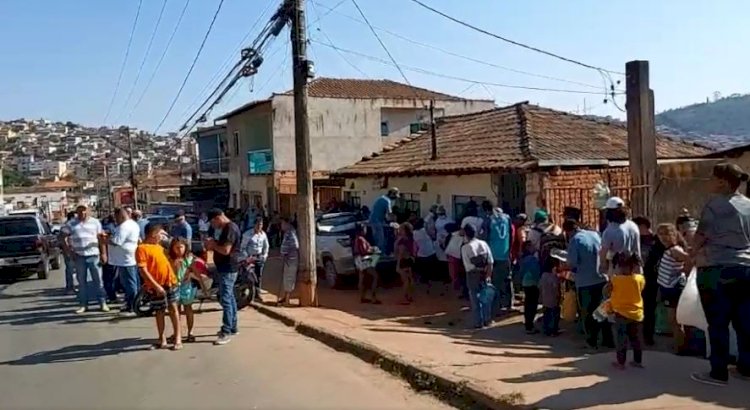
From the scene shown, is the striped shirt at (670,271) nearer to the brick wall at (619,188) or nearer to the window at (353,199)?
the brick wall at (619,188)

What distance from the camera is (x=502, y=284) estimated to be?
13125mm

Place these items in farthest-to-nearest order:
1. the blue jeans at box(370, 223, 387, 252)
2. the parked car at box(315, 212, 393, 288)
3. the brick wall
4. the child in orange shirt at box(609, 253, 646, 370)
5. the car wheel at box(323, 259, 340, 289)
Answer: the car wheel at box(323, 259, 340, 289), the parked car at box(315, 212, 393, 288), the blue jeans at box(370, 223, 387, 252), the brick wall, the child in orange shirt at box(609, 253, 646, 370)

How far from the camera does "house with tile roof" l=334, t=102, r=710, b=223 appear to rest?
1591cm

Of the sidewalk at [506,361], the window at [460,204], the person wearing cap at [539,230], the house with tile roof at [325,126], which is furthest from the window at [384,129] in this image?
the person wearing cap at [539,230]

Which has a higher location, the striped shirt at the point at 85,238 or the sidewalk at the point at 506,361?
the striped shirt at the point at 85,238

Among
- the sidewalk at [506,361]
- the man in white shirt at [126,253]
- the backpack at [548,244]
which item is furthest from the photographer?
the man in white shirt at [126,253]

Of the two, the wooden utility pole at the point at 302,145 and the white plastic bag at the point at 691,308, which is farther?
the wooden utility pole at the point at 302,145

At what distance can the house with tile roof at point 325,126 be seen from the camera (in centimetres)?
3509

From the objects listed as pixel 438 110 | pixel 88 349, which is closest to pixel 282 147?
pixel 438 110

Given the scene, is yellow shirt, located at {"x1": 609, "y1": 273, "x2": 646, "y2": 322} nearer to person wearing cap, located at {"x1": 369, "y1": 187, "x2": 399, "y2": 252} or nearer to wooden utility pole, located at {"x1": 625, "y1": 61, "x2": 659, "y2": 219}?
wooden utility pole, located at {"x1": 625, "y1": 61, "x2": 659, "y2": 219}

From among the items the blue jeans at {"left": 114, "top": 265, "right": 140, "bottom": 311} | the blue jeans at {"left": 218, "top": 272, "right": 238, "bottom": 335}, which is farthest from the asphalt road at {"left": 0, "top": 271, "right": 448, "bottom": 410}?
the blue jeans at {"left": 114, "top": 265, "right": 140, "bottom": 311}

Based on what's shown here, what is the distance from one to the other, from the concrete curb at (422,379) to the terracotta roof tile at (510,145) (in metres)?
6.75

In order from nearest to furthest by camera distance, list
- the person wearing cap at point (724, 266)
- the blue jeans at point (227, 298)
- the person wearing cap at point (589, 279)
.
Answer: the person wearing cap at point (724, 266), the person wearing cap at point (589, 279), the blue jeans at point (227, 298)

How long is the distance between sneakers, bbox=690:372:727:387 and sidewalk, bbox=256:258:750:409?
2.6 inches
